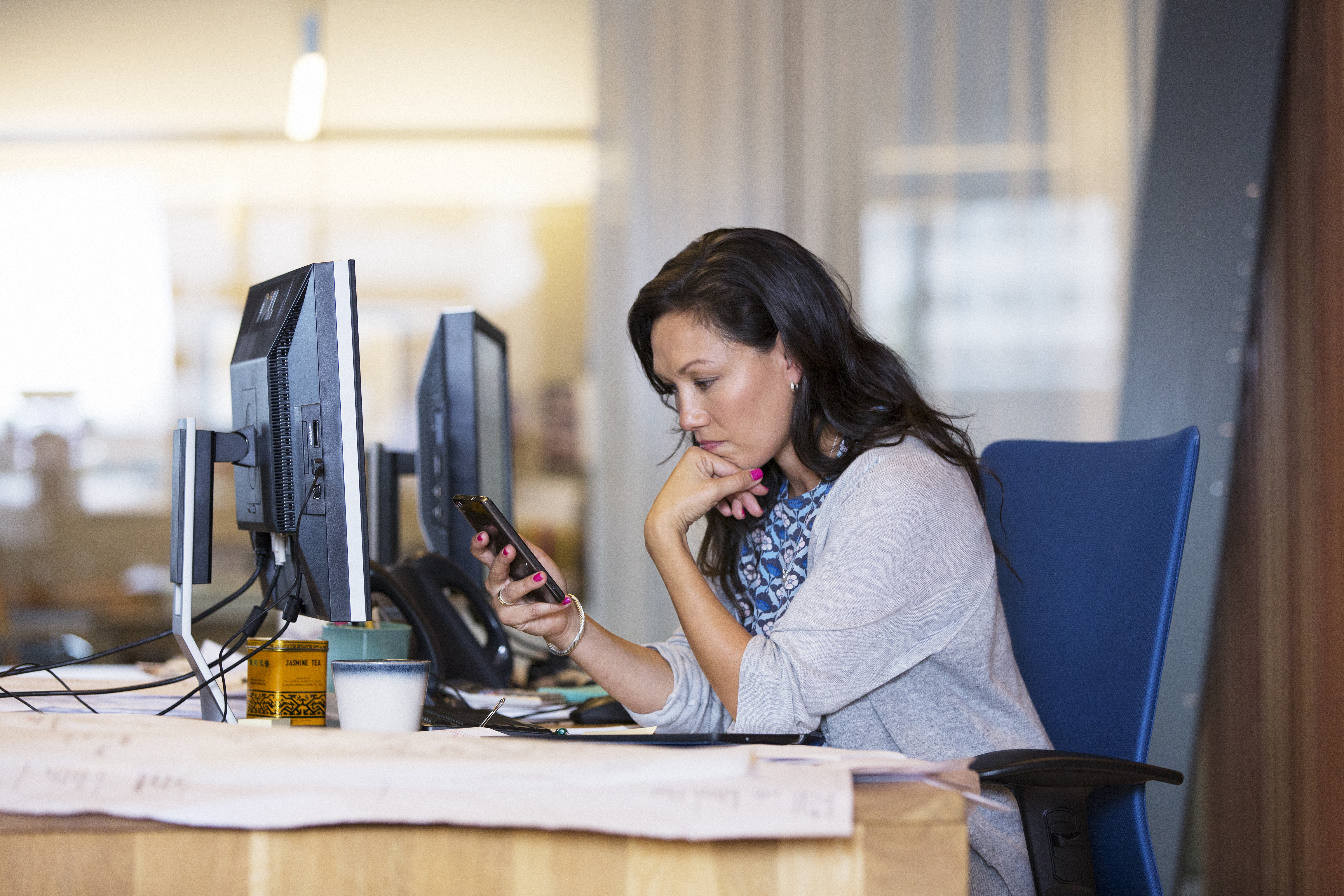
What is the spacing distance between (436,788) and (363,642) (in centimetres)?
61

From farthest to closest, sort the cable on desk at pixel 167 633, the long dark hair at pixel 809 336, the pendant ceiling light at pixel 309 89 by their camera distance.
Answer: the pendant ceiling light at pixel 309 89
the long dark hair at pixel 809 336
the cable on desk at pixel 167 633

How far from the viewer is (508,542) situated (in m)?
1.18

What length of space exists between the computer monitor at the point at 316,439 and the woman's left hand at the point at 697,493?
314 millimetres

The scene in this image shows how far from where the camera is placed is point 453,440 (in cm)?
161

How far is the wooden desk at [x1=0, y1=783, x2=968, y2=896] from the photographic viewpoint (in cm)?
69

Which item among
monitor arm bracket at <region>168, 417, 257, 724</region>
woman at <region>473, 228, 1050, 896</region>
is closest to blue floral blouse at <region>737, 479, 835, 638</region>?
woman at <region>473, 228, 1050, 896</region>

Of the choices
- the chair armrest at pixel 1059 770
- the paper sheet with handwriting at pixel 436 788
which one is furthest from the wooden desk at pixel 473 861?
the chair armrest at pixel 1059 770

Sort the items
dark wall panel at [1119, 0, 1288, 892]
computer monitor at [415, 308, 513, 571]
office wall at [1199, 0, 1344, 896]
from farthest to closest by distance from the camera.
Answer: dark wall panel at [1119, 0, 1288, 892], office wall at [1199, 0, 1344, 896], computer monitor at [415, 308, 513, 571]

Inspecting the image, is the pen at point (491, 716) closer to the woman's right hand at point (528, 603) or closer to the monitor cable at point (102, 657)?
the woman's right hand at point (528, 603)

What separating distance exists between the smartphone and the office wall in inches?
68.2

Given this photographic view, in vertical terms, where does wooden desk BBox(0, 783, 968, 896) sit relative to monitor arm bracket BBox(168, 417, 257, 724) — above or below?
below

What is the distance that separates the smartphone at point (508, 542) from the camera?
45.0 inches

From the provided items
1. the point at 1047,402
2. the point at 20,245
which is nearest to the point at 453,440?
the point at 1047,402

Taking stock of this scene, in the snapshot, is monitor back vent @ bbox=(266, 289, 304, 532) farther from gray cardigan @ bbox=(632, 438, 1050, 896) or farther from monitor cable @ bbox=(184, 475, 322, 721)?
gray cardigan @ bbox=(632, 438, 1050, 896)
